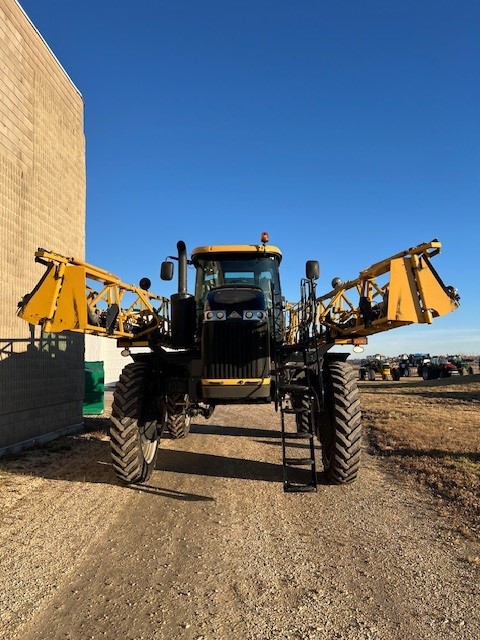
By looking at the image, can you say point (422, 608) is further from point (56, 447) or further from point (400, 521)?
point (56, 447)

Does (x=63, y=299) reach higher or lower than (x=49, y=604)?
higher

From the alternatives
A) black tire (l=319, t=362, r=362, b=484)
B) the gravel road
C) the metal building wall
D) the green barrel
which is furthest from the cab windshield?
the green barrel

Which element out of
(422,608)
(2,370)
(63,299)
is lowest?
(422,608)

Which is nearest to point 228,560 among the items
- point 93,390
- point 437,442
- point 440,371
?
point 437,442

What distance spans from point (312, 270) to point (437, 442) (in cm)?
472

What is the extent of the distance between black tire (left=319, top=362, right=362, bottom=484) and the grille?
1.04 metres

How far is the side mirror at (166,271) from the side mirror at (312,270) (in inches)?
80.4

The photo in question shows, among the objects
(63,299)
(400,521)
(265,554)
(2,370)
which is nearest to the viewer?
(265,554)

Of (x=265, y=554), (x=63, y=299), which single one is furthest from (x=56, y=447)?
(x=265, y=554)

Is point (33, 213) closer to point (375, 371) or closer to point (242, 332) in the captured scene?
point (242, 332)

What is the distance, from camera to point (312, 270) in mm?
7000

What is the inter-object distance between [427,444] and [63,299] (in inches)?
273

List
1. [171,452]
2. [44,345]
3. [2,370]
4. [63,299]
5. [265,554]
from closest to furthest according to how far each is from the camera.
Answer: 1. [265,554]
2. [63,299]
3. [2,370]
4. [171,452]
5. [44,345]

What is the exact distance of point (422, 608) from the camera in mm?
3391
